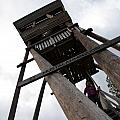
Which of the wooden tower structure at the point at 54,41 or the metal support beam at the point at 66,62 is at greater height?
the wooden tower structure at the point at 54,41

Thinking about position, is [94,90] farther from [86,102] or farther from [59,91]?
[86,102]

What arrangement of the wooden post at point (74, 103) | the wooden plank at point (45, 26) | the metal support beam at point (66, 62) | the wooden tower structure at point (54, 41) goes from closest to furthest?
the wooden post at point (74, 103) < the metal support beam at point (66, 62) < the wooden tower structure at point (54, 41) < the wooden plank at point (45, 26)

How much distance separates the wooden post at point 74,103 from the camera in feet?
9.08

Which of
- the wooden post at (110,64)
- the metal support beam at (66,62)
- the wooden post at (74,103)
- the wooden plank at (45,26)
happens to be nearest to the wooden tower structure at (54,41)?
the wooden plank at (45,26)

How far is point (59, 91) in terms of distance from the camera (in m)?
3.74

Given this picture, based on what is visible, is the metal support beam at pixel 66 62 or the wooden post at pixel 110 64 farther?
the metal support beam at pixel 66 62

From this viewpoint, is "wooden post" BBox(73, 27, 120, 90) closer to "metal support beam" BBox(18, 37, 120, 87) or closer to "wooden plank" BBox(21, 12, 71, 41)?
"metal support beam" BBox(18, 37, 120, 87)

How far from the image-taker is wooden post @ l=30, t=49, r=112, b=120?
277 centimetres

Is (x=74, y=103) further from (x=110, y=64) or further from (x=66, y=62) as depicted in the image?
(x=66, y=62)

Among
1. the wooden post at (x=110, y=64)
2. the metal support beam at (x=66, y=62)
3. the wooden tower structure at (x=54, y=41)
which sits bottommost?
the wooden post at (x=110, y=64)

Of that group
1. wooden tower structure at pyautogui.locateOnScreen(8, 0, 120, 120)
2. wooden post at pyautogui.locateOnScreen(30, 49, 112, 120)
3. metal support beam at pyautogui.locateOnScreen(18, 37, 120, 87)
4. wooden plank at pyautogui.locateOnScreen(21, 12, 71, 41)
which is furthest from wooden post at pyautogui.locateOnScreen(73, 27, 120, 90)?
wooden plank at pyautogui.locateOnScreen(21, 12, 71, 41)

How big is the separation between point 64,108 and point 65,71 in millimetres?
5684

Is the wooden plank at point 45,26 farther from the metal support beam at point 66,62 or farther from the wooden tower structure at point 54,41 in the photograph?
the metal support beam at point 66,62

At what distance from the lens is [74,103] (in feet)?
10.4
